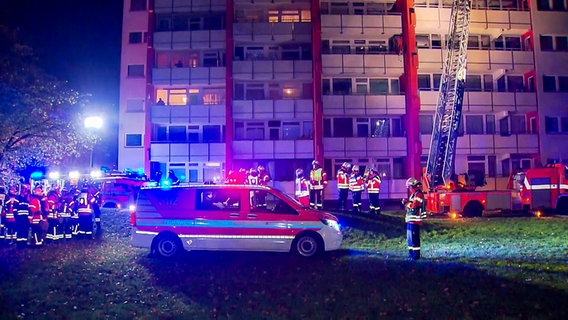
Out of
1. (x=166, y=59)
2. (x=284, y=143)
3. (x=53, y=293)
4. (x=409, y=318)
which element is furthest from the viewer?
(x=166, y=59)

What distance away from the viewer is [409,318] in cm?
704

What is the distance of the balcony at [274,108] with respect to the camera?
31766 mm

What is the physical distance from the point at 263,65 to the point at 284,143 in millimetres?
5639

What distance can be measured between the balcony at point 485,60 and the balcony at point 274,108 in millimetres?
Result: 8514

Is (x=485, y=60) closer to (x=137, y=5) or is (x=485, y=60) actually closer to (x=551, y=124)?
(x=551, y=124)

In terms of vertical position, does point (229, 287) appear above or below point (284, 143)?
below

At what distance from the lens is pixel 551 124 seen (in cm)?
3275

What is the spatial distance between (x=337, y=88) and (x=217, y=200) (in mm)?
22410

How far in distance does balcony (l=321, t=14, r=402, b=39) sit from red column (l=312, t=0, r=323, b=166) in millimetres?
551

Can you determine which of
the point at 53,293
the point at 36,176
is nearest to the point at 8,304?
the point at 53,293

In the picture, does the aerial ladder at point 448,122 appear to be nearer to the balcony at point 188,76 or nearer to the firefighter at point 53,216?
the balcony at point 188,76

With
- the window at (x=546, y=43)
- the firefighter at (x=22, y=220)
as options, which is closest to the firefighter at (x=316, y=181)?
the firefighter at (x=22, y=220)

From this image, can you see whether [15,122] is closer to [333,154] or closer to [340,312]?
[340,312]

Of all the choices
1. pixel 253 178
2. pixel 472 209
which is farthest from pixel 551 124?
pixel 253 178
